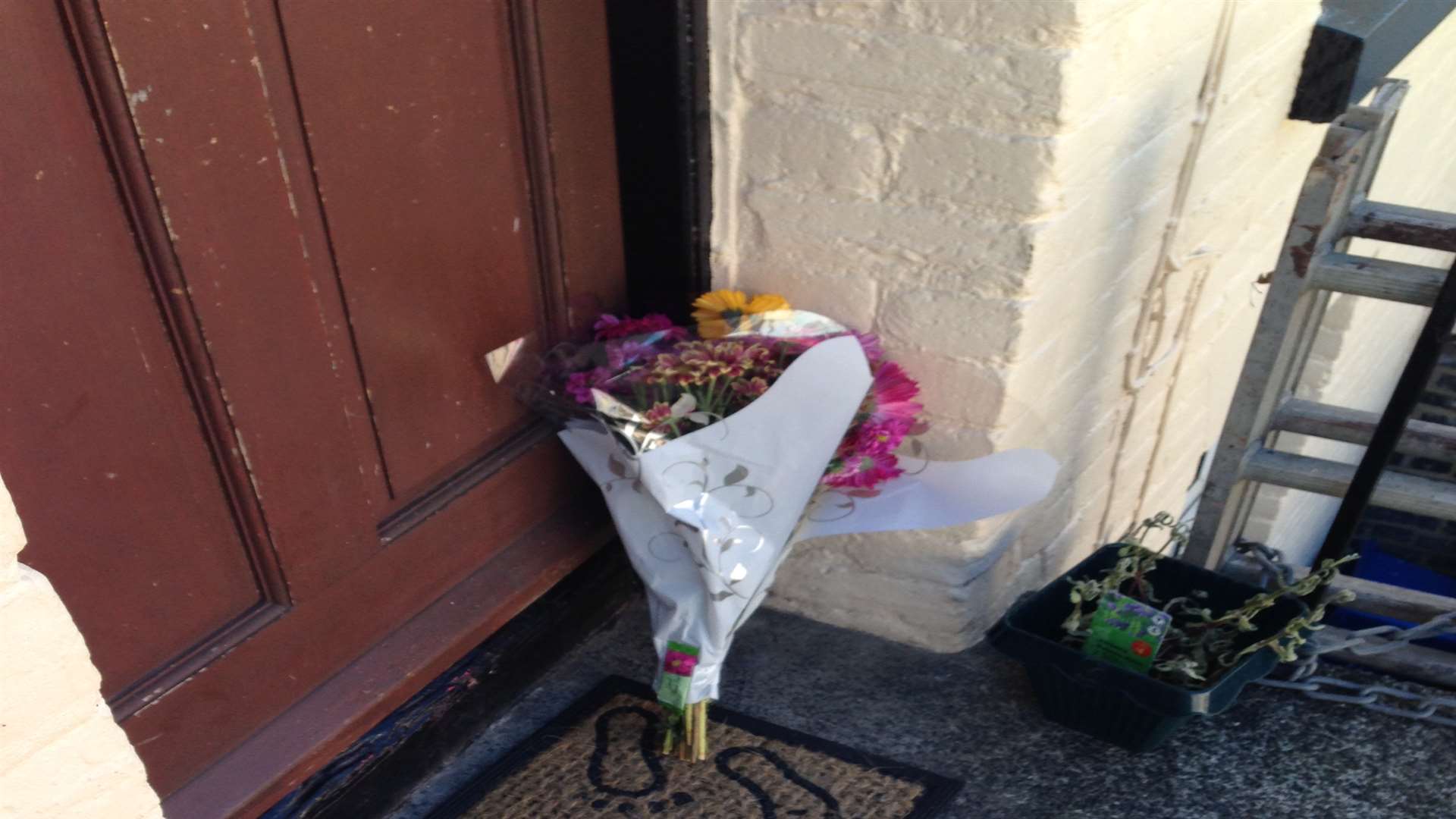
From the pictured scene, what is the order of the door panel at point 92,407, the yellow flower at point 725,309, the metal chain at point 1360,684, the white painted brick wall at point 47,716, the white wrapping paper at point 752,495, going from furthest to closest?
the metal chain at point 1360,684 < the yellow flower at point 725,309 < the white wrapping paper at point 752,495 < the door panel at point 92,407 < the white painted brick wall at point 47,716

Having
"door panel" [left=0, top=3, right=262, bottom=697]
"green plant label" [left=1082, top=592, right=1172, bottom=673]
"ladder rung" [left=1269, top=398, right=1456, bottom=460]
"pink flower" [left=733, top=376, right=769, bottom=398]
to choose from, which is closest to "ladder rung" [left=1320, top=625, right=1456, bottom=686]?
"ladder rung" [left=1269, top=398, right=1456, bottom=460]

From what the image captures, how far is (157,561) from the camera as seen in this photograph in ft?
4.09

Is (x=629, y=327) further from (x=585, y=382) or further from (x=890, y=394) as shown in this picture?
(x=890, y=394)

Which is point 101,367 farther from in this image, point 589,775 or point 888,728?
point 888,728

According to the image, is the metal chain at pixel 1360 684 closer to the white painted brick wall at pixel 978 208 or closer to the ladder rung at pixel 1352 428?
the ladder rung at pixel 1352 428

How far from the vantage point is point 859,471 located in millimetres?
1544

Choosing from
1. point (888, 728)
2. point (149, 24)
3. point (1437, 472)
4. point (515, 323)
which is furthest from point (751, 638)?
point (1437, 472)

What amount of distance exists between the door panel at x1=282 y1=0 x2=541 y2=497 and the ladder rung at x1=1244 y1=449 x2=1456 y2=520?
1207 millimetres

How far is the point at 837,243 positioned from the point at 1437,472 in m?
4.59

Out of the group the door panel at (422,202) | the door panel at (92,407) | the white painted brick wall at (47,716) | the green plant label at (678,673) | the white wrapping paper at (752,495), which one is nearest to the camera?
the white painted brick wall at (47,716)

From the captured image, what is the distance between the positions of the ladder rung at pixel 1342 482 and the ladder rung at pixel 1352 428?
46 mm

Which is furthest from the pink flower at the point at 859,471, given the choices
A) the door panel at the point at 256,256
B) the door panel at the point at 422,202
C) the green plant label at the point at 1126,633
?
the door panel at the point at 256,256

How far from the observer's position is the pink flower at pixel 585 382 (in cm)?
153

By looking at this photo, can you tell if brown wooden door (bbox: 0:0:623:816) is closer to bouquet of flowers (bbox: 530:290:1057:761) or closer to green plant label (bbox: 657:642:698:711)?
bouquet of flowers (bbox: 530:290:1057:761)
